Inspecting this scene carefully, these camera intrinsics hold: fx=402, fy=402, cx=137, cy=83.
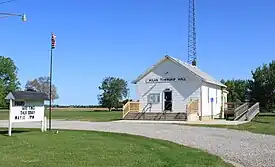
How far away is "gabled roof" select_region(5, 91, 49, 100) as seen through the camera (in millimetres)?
19484

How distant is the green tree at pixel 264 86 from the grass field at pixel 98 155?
4814cm

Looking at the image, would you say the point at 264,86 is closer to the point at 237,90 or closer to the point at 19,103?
the point at 237,90

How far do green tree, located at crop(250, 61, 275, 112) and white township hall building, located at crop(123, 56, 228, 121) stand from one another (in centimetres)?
2380

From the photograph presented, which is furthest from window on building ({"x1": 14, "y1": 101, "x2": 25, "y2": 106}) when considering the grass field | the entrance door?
the entrance door

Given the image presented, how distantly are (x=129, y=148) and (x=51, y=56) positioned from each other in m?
9.47

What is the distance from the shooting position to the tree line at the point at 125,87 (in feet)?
197

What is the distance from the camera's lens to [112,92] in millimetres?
114812

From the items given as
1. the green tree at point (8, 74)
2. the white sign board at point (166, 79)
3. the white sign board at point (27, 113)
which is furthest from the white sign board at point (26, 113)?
the green tree at point (8, 74)

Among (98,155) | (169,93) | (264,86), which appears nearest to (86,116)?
(169,93)

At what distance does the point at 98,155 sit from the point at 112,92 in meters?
103

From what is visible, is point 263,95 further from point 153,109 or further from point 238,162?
point 238,162

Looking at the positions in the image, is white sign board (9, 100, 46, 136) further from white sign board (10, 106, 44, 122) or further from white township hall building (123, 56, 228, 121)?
white township hall building (123, 56, 228, 121)

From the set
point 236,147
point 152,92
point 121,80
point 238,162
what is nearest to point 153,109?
point 152,92

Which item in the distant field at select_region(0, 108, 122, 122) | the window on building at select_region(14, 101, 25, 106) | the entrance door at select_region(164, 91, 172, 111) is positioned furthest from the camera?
the distant field at select_region(0, 108, 122, 122)
